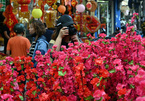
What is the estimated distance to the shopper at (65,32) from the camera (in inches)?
122

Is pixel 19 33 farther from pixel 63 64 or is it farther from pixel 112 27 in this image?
pixel 112 27

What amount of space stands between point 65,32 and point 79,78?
1.49m

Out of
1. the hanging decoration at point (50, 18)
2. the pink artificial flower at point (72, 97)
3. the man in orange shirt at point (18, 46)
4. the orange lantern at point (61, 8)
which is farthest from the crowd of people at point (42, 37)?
the orange lantern at point (61, 8)

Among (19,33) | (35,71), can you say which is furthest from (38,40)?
(35,71)

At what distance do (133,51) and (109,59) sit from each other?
13.8 inches

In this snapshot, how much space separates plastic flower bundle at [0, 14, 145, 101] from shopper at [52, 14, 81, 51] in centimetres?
85

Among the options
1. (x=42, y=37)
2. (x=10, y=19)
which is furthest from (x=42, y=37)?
(x=10, y=19)

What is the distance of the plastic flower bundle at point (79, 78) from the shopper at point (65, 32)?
2.79 ft

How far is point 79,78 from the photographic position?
165cm

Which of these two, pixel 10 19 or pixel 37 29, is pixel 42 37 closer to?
pixel 37 29

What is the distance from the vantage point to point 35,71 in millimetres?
1948

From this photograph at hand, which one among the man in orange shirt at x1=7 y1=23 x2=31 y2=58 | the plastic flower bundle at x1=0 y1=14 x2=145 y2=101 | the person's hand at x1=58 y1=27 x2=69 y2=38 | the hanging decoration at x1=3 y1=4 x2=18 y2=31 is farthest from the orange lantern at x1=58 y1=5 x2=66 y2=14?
the plastic flower bundle at x1=0 y1=14 x2=145 y2=101

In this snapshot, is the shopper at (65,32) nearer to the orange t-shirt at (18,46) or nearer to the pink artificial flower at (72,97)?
the pink artificial flower at (72,97)

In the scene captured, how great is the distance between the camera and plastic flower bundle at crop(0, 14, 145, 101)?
5.05 feet
